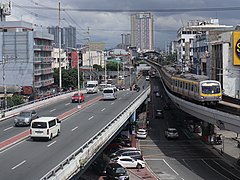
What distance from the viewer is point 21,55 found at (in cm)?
7269

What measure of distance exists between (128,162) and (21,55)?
42.7 m

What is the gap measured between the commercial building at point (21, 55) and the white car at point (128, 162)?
37318mm

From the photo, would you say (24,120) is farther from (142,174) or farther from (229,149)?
(229,149)

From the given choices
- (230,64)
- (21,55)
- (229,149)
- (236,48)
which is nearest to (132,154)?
(229,149)

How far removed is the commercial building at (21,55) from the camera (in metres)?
71.9

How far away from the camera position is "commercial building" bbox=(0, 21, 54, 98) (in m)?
71.9

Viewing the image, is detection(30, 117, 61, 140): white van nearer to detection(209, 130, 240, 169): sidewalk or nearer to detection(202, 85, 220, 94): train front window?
detection(202, 85, 220, 94): train front window

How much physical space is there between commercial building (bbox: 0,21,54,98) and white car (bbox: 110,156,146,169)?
122ft

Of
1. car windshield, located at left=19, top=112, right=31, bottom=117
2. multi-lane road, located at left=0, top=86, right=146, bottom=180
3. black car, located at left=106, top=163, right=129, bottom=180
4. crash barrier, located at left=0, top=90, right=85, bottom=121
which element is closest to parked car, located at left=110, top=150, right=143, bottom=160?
multi-lane road, located at left=0, top=86, right=146, bottom=180

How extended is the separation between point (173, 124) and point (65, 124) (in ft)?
104

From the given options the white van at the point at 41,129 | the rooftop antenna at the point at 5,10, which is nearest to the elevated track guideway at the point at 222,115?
the white van at the point at 41,129

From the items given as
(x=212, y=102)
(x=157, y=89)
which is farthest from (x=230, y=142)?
(x=157, y=89)

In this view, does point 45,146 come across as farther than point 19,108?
No

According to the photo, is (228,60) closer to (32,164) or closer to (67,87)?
(67,87)
